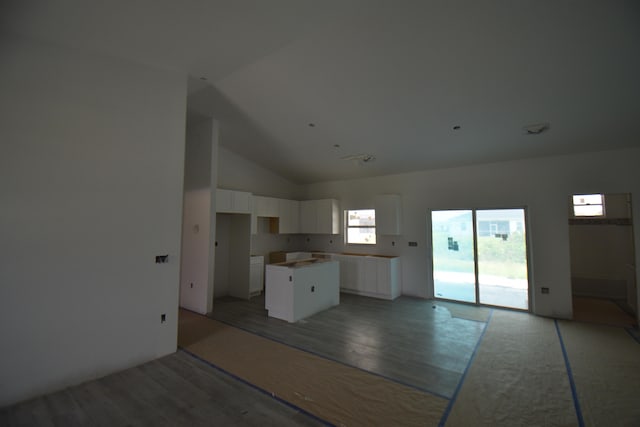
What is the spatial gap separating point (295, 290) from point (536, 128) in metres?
4.41

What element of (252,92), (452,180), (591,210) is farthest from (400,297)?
(252,92)

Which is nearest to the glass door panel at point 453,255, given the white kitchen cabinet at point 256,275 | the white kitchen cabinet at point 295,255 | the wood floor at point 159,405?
the white kitchen cabinet at point 295,255

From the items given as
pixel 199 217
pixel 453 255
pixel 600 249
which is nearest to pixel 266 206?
pixel 199 217

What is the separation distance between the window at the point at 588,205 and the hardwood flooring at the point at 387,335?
3.61 meters

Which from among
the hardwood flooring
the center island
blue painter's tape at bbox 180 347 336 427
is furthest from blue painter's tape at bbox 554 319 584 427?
the center island

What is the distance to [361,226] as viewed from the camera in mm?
6871

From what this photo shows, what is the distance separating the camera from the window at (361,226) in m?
6.71

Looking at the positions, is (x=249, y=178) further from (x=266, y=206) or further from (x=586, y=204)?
(x=586, y=204)

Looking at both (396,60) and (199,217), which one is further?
(199,217)

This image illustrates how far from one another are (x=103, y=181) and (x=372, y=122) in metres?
3.63

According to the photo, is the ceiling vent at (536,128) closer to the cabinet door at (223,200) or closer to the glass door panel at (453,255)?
the glass door panel at (453,255)

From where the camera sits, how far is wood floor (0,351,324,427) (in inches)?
84.9

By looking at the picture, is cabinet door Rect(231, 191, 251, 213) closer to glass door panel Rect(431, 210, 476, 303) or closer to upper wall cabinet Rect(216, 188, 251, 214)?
upper wall cabinet Rect(216, 188, 251, 214)

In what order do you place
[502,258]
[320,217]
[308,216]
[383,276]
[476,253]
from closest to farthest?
1. [502,258]
2. [476,253]
3. [383,276]
4. [320,217]
5. [308,216]
